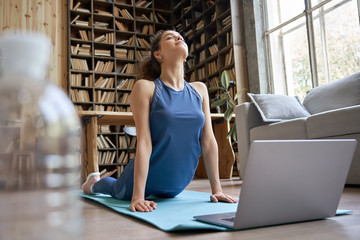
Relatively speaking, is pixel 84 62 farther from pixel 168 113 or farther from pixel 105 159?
pixel 168 113

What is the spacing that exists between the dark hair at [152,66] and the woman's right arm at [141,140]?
0.29 meters

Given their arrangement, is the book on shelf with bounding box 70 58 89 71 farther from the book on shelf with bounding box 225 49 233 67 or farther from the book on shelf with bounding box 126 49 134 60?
the book on shelf with bounding box 225 49 233 67

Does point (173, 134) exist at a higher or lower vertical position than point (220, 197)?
higher

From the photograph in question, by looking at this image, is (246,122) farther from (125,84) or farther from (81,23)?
Answer: (81,23)

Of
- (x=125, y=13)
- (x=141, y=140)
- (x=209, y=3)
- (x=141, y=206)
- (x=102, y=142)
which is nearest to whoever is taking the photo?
(x=141, y=206)

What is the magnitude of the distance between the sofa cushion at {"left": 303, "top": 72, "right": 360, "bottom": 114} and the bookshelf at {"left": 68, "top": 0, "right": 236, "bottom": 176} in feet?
7.70

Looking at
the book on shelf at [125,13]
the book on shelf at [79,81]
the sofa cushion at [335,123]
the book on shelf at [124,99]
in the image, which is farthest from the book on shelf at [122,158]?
the sofa cushion at [335,123]

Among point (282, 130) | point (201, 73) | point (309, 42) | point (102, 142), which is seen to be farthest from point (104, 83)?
point (282, 130)

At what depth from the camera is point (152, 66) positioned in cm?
193

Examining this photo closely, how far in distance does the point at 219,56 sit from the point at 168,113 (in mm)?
4092

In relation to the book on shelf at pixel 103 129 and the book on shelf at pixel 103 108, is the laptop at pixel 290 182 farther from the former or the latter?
the book on shelf at pixel 103 108

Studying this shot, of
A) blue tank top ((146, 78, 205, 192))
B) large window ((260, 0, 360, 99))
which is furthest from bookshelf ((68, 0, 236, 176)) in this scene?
blue tank top ((146, 78, 205, 192))

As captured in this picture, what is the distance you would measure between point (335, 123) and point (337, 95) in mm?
746

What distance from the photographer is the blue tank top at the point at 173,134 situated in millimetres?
1570
